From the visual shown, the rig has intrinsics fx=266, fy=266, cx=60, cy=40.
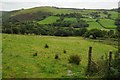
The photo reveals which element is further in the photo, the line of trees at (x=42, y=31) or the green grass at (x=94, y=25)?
the green grass at (x=94, y=25)

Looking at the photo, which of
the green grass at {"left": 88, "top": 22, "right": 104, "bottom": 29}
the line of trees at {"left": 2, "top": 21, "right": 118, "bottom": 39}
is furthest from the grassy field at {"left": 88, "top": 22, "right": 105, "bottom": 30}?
the line of trees at {"left": 2, "top": 21, "right": 118, "bottom": 39}

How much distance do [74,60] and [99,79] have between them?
3512mm

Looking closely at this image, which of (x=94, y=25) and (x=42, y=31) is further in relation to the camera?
(x=94, y=25)

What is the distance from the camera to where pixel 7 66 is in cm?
1287

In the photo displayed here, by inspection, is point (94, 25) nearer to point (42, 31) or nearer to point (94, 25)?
point (94, 25)

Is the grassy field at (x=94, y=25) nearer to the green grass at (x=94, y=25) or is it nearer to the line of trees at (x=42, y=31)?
the green grass at (x=94, y=25)

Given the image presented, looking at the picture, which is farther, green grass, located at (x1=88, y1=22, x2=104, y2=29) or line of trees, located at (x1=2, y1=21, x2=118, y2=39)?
green grass, located at (x1=88, y1=22, x2=104, y2=29)

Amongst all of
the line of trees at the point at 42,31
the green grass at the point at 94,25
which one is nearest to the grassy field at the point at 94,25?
the green grass at the point at 94,25

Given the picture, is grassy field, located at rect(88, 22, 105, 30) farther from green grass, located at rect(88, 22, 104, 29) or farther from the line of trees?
the line of trees

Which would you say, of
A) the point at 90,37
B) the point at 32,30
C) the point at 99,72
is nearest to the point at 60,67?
the point at 99,72

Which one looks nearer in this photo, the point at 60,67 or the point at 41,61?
the point at 60,67

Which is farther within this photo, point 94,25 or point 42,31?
point 94,25

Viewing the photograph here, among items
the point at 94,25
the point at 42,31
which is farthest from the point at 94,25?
the point at 42,31

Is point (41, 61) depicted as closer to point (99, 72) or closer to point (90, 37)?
point (99, 72)
